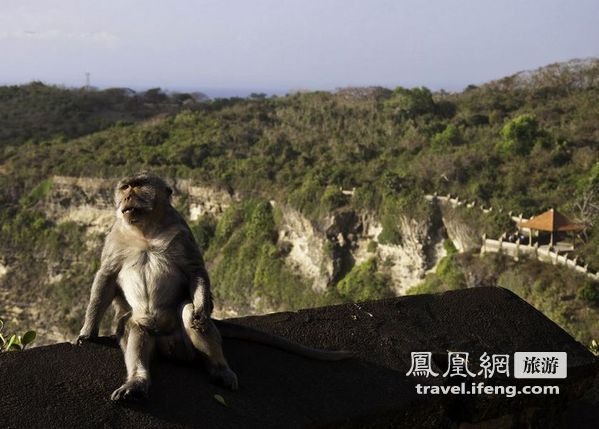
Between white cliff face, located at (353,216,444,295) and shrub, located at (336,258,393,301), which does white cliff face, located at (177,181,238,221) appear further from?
white cliff face, located at (353,216,444,295)

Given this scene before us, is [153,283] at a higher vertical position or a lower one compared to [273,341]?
higher

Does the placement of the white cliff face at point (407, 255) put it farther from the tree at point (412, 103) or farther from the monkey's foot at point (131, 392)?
the monkey's foot at point (131, 392)

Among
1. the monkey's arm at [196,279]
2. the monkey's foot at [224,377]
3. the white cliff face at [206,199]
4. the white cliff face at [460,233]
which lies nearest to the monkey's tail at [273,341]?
the monkey's arm at [196,279]

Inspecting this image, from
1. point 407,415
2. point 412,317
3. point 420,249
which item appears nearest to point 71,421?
point 407,415

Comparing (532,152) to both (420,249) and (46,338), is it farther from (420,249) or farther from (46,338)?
(46,338)

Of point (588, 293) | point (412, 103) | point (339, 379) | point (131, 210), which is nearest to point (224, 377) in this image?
point (339, 379)

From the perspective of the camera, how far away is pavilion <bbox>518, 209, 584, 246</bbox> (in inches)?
810

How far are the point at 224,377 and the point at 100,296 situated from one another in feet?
2.99

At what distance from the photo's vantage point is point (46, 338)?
2769 centimetres

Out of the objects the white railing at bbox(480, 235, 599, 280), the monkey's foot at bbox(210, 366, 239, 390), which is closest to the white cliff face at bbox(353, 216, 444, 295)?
the white railing at bbox(480, 235, 599, 280)

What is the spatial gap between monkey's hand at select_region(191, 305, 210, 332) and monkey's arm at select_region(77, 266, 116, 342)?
1.89ft

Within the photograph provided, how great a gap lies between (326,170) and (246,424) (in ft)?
86.3

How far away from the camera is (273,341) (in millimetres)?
3516

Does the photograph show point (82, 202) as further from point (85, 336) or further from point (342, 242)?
point (85, 336)
